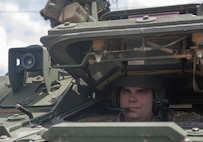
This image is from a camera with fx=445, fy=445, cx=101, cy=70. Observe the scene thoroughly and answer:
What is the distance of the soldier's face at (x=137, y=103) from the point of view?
15.0ft

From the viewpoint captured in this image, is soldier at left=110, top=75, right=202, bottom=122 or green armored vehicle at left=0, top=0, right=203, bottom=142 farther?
soldier at left=110, top=75, right=202, bottom=122

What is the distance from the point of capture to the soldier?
179 inches

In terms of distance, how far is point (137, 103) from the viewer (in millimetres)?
4602

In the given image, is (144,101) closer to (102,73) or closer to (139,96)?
(139,96)

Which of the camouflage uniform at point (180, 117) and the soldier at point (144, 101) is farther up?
the soldier at point (144, 101)

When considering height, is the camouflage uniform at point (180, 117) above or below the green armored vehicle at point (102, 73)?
below

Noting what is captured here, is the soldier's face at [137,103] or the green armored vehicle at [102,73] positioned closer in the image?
the green armored vehicle at [102,73]

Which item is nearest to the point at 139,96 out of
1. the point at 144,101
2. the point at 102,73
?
the point at 144,101

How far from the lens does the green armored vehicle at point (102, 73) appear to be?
354cm

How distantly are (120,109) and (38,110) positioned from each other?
2.76 feet

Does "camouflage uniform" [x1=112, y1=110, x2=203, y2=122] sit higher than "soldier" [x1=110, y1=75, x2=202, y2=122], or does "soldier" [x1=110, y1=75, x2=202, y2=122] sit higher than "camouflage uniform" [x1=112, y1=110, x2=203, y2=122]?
"soldier" [x1=110, y1=75, x2=202, y2=122]

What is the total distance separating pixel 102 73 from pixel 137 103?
484 millimetres

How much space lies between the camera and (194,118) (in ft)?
14.7

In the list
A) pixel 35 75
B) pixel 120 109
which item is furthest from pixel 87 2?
pixel 120 109
